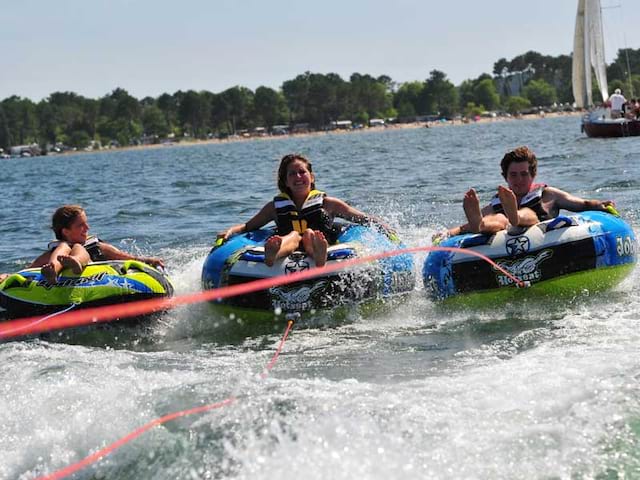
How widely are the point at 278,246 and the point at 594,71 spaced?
102 feet

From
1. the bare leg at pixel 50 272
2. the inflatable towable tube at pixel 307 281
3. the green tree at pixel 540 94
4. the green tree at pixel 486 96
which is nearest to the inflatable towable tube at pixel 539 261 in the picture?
the inflatable towable tube at pixel 307 281

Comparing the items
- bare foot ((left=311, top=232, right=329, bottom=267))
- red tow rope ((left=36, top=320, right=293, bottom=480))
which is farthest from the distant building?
red tow rope ((left=36, top=320, right=293, bottom=480))

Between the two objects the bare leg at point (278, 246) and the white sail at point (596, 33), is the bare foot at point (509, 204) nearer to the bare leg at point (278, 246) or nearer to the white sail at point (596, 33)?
the bare leg at point (278, 246)

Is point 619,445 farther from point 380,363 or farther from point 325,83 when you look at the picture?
point 325,83

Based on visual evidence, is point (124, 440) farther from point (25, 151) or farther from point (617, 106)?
point (25, 151)

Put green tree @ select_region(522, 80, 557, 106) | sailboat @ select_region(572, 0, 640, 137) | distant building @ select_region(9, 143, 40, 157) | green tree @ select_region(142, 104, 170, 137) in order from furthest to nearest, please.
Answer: green tree @ select_region(142, 104, 170, 137) < green tree @ select_region(522, 80, 557, 106) < distant building @ select_region(9, 143, 40, 157) < sailboat @ select_region(572, 0, 640, 137)

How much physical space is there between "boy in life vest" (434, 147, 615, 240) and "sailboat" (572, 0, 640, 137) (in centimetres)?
2133

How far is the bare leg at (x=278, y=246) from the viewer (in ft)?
18.4

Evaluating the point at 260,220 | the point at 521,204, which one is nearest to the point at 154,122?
the point at 260,220

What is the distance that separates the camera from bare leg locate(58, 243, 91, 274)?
5746mm

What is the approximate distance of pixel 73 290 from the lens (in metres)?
5.73

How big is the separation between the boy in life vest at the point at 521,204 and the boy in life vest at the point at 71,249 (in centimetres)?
243

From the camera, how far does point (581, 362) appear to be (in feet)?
13.5

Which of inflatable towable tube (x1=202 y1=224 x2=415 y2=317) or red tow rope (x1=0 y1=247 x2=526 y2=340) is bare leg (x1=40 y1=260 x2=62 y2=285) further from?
inflatable towable tube (x1=202 y1=224 x2=415 y2=317)
